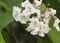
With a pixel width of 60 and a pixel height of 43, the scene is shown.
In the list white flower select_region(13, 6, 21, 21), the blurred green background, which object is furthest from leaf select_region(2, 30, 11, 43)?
white flower select_region(13, 6, 21, 21)

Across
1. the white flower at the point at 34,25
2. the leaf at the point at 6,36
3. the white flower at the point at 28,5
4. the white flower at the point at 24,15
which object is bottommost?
the leaf at the point at 6,36

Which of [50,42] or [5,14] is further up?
[5,14]

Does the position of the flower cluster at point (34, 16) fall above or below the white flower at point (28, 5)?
below

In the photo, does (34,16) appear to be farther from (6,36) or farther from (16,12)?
(6,36)

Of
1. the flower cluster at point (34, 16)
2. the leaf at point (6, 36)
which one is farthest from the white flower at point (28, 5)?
the leaf at point (6, 36)

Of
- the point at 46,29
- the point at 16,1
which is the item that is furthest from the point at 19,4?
the point at 46,29

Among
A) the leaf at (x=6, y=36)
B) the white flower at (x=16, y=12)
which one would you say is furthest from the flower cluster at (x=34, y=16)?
the leaf at (x=6, y=36)

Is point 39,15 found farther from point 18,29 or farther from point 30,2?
point 18,29

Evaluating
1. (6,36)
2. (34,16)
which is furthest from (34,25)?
(6,36)

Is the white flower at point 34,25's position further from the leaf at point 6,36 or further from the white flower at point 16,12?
the leaf at point 6,36

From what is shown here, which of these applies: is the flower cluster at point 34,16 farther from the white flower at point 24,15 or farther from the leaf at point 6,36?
the leaf at point 6,36

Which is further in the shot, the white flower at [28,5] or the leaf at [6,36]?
the leaf at [6,36]
